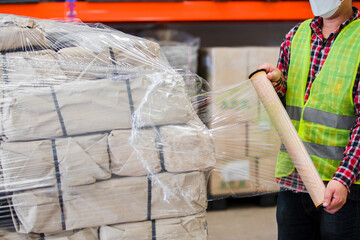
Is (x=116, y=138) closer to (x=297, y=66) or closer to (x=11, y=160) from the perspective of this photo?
(x=11, y=160)

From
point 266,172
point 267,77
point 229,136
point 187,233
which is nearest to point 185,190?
point 187,233

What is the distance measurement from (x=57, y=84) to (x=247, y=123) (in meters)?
0.78

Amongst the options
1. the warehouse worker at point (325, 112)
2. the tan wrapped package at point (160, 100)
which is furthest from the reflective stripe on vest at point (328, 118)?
the tan wrapped package at point (160, 100)

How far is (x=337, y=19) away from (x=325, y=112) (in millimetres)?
384

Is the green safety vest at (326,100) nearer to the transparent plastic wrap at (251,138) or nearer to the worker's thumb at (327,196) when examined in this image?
the transparent plastic wrap at (251,138)

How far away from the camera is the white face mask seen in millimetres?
1527

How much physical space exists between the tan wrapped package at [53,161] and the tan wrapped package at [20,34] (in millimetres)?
366

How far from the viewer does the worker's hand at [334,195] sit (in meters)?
1.37

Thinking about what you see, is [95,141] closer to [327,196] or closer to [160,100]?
[160,100]

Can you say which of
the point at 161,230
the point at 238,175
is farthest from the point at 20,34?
the point at 238,175

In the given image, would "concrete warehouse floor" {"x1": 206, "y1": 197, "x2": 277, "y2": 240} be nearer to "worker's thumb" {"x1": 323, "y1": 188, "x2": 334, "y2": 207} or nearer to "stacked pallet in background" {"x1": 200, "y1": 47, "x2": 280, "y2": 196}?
"stacked pallet in background" {"x1": 200, "y1": 47, "x2": 280, "y2": 196}

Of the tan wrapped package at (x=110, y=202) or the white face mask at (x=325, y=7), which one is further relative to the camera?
the white face mask at (x=325, y=7)

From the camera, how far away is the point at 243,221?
3.34 metres

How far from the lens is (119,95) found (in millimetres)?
1385
